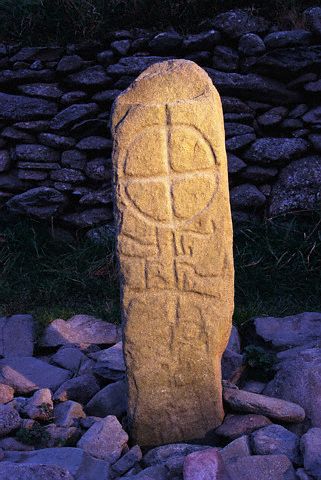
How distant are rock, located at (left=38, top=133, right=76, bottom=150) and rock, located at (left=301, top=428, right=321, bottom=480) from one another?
11.4ft

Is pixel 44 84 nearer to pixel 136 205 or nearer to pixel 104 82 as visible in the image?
pixel 104 82

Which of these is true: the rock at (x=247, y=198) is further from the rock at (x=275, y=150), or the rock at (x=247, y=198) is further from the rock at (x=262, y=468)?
the rock at (x=262, y=468)

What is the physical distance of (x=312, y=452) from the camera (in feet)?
8.07

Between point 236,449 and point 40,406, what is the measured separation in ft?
3.15

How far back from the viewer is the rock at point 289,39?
17.1 feet

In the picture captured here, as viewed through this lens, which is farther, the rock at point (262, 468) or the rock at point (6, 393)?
the rock at point (6, 393)

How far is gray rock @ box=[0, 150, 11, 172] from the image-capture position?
5477 millimetres

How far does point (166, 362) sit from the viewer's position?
2852 millimetres

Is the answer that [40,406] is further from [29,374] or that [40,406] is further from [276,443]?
[276,443]

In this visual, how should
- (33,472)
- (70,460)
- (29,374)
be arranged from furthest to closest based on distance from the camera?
(29,374) < (70,460) < (33,472)

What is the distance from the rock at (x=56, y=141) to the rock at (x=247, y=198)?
4.56ft

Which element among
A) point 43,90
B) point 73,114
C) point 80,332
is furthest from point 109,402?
point 43,90

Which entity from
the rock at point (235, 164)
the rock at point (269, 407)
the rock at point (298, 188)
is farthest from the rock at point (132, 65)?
the rock at point (269, 407)

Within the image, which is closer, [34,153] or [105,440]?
[105,440]
